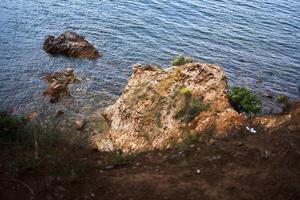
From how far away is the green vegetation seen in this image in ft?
60.7

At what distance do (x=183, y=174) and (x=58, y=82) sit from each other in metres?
15.4

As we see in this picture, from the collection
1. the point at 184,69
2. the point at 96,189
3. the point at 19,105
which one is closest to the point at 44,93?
the point at 19,105

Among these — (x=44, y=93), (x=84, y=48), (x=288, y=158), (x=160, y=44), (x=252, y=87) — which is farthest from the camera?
(x=160, y=44)

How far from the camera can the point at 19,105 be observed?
22.7m

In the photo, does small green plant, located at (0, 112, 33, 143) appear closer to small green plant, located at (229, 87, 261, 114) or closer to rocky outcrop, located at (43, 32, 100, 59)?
small green plant, located at (229, 87, 261, 114)

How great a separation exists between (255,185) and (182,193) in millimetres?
2139

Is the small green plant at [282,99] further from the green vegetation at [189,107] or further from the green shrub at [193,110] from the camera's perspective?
the green shrub at [193,110]

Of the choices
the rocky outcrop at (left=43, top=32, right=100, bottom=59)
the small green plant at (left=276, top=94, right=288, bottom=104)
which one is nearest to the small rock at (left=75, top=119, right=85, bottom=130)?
the rocky outcrop at (left=43, top=32, right=100, bottom=59)

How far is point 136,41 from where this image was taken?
106ft

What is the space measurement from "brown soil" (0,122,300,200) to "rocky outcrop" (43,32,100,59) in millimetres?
17313

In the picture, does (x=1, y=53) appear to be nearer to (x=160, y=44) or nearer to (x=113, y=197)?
(x=160, y=44)

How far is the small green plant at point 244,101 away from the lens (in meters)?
19.1

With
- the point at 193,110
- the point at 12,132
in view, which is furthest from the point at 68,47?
the point at 12,132

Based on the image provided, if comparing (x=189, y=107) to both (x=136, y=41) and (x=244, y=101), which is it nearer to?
(x=244, y=101)
